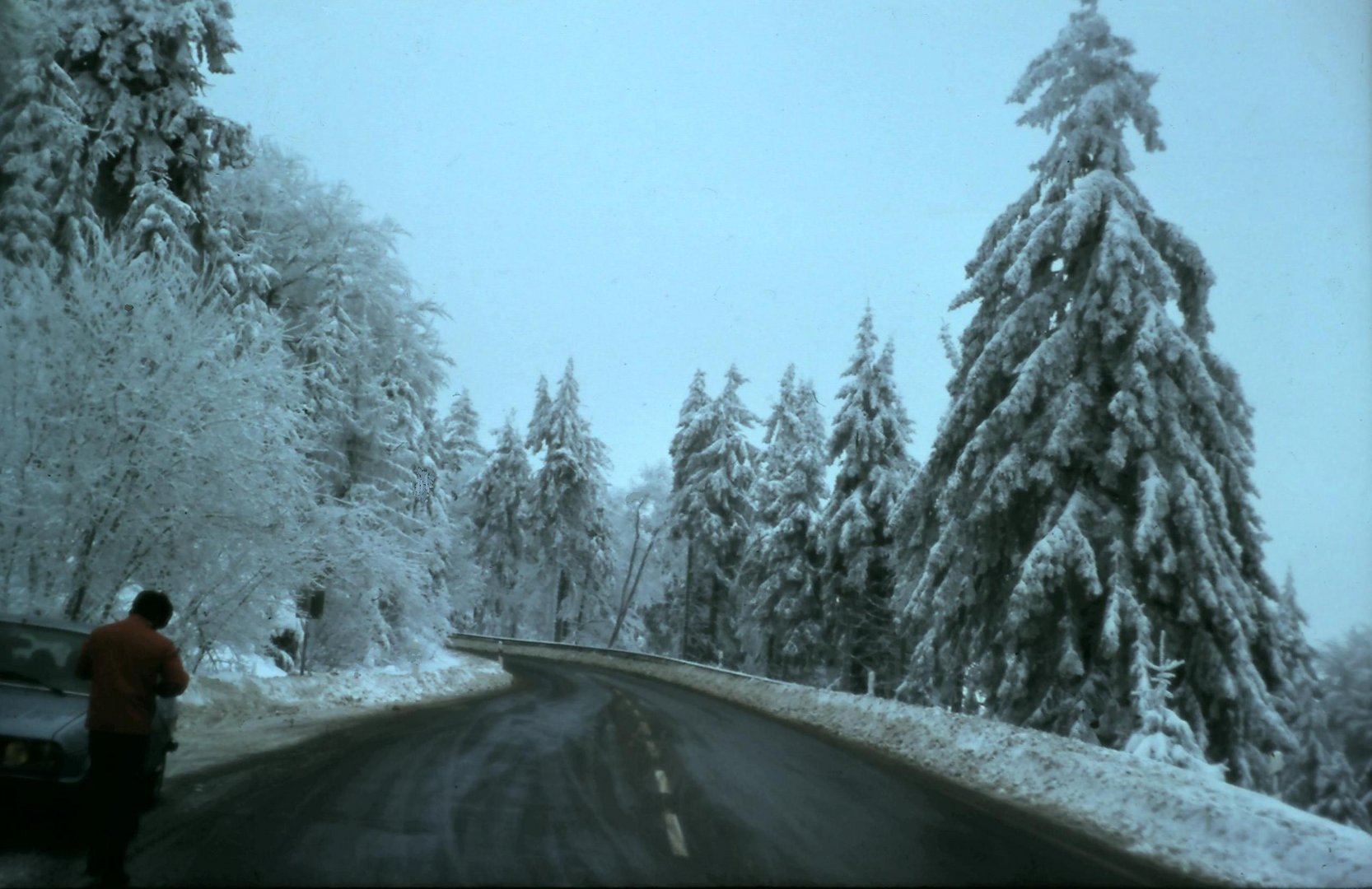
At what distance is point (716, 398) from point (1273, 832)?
49744 millimetres

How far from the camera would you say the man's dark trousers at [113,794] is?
6578 mm

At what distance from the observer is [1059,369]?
1984 centimetres

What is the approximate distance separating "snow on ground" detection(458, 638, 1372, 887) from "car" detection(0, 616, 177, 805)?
8894mm

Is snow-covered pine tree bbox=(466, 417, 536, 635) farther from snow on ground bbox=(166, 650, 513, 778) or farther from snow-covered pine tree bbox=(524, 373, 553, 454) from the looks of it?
snow on ground bbox=(166, 650, 513, 778)

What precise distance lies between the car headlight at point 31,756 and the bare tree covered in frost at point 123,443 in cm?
765

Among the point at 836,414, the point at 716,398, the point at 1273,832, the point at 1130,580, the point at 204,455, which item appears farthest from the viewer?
the point at 716,398

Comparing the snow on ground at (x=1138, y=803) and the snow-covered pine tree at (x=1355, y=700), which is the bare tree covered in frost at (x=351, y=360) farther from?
the snow-covered pine tree at (x=1355, y=700)

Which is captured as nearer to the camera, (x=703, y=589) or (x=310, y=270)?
(x=310, y=270)

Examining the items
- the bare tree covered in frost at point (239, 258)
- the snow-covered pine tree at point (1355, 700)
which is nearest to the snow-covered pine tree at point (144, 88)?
the bare tree covered in frost at point (239, 258)

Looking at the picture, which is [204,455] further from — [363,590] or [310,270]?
[310,270]

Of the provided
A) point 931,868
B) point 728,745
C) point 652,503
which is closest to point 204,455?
point 728,745

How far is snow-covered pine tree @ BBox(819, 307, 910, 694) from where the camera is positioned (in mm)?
38062

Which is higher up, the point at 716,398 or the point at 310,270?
the point at 716,398

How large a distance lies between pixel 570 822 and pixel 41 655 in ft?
15.3
